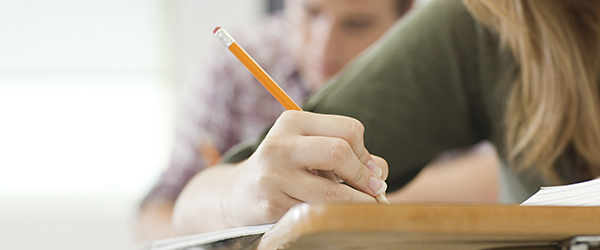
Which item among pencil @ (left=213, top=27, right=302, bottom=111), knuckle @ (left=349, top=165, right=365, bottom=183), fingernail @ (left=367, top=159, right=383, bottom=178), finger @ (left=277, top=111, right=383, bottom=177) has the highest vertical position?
pencil @ (left=213, top=27, right=302, bottom=111)

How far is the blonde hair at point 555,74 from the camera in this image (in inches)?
17.7

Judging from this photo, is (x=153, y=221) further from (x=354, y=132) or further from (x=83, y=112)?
(x=83, y=112)

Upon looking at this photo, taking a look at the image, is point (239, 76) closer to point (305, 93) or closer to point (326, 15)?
point (305, 93)

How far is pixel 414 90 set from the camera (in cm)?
47

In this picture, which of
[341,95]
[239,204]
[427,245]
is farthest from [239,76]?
[427,245]

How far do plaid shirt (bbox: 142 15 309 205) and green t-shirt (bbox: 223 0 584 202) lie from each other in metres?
0.60

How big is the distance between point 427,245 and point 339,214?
0.18 feet

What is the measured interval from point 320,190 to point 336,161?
0.07ft

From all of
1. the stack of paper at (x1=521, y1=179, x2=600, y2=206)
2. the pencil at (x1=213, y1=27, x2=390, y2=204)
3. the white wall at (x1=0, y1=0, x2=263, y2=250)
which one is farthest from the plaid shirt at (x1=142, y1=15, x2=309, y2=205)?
the white wall at (x1=0, y1=0, x2=263, y2=250)

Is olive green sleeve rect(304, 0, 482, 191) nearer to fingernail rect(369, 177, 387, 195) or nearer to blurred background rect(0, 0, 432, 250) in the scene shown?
fingernail rect(369, 177, 387, 195)

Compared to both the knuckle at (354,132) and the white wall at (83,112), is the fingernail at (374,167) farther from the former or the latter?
the white wall at (83,112)

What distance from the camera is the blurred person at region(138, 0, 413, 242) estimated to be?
0.95 metres

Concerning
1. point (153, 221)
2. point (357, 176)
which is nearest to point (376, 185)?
point (357, 176)

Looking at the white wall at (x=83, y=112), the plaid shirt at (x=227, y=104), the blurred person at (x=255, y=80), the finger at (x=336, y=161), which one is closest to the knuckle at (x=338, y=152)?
the finger at (x=336, y=161)
